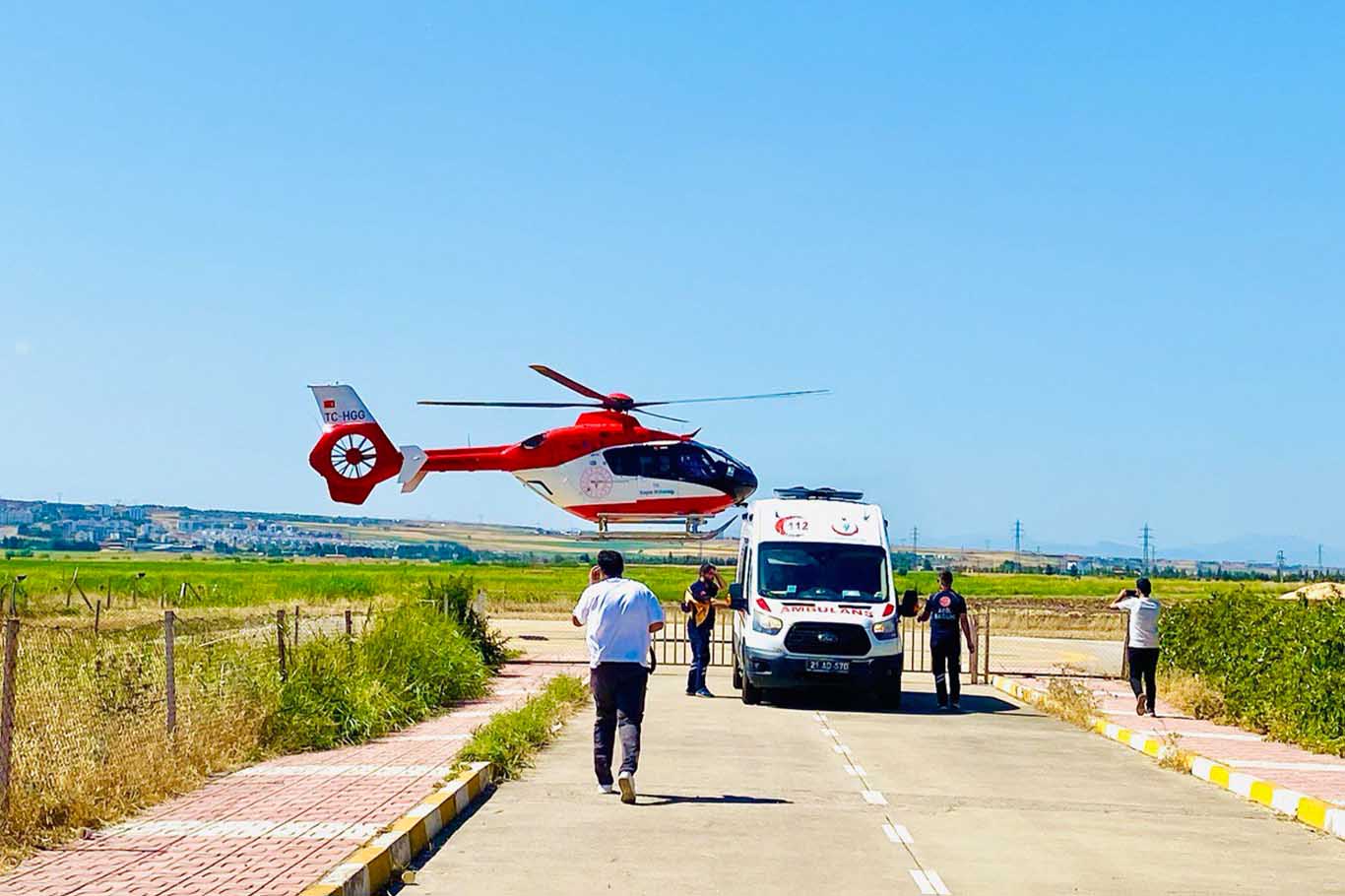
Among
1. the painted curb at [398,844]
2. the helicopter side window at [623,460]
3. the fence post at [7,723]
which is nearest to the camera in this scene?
the painted curb at [398,844]

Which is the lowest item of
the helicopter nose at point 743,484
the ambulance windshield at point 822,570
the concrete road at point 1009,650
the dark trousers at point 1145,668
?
the concrete road at point 1009,650

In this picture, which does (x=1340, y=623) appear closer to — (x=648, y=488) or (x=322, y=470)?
(x=648, y=488)

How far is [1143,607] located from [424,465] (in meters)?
25.1

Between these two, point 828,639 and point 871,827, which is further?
point 828,639

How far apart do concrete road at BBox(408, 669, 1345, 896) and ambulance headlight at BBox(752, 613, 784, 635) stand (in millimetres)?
3843

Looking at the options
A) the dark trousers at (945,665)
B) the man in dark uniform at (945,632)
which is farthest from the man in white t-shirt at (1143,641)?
the dark trousers at (945,665)

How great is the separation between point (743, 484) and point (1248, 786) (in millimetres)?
26405

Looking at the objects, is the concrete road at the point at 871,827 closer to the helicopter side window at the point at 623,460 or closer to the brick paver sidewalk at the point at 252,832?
the brick paver sidewalk at the point at 252,832

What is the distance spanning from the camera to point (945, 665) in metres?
22.5

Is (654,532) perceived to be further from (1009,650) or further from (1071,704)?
(1071,704)

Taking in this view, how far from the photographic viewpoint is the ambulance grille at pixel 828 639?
2161cm

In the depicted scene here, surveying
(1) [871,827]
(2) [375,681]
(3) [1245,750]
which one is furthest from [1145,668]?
(1) [871,827]

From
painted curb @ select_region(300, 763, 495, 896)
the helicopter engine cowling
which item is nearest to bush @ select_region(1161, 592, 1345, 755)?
painted curb @ select_region(300, 763, 495, 896)

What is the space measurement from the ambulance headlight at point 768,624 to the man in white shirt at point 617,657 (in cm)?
912
